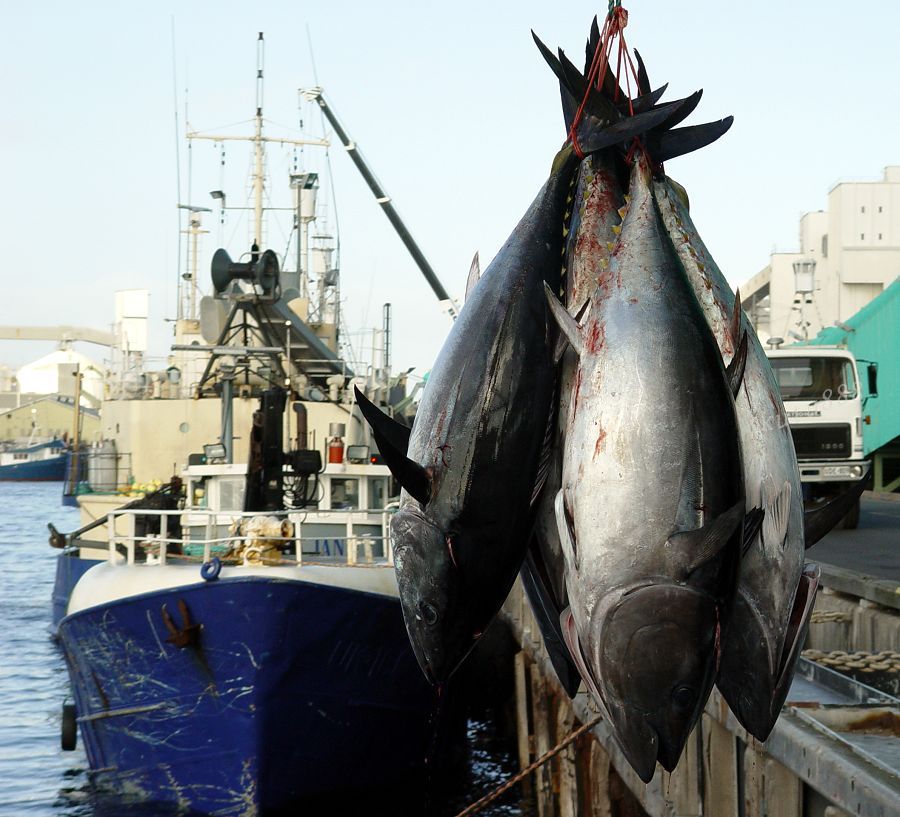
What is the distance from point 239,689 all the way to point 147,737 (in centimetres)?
132

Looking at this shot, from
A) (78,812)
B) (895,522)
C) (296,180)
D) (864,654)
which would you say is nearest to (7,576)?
(296,180)

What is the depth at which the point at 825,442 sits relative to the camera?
52.8 ft

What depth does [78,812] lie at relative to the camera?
1264 centimetres

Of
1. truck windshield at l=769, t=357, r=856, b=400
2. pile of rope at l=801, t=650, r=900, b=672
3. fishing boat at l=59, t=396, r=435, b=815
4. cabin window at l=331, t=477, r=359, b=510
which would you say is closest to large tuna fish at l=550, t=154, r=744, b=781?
pile of rope at l=801, t=650, r=900, b=672

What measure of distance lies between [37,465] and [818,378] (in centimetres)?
9617

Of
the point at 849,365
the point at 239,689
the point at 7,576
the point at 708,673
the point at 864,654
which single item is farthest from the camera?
the point at 7,576

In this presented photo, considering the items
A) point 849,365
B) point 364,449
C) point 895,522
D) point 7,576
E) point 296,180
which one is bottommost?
point 7,576

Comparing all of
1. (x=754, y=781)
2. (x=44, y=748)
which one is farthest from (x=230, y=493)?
(x=754, y=781)

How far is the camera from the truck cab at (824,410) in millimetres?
16000

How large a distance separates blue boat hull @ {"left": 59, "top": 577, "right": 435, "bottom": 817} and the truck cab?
713 centimetres

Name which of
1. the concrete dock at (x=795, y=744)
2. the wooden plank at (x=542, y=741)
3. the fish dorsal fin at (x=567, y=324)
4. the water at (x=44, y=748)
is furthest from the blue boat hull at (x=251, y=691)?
the fish dorsal fin at (x=567, y=324)

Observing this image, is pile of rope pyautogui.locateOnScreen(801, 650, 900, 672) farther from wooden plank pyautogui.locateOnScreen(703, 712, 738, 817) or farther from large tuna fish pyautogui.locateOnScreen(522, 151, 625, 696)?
large tuna fish pyautogui.locateOnScreen(522, 151, 625, 696)

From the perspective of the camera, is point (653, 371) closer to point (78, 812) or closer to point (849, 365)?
point (78, 812)

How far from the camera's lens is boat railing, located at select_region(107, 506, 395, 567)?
1077 centimetres
